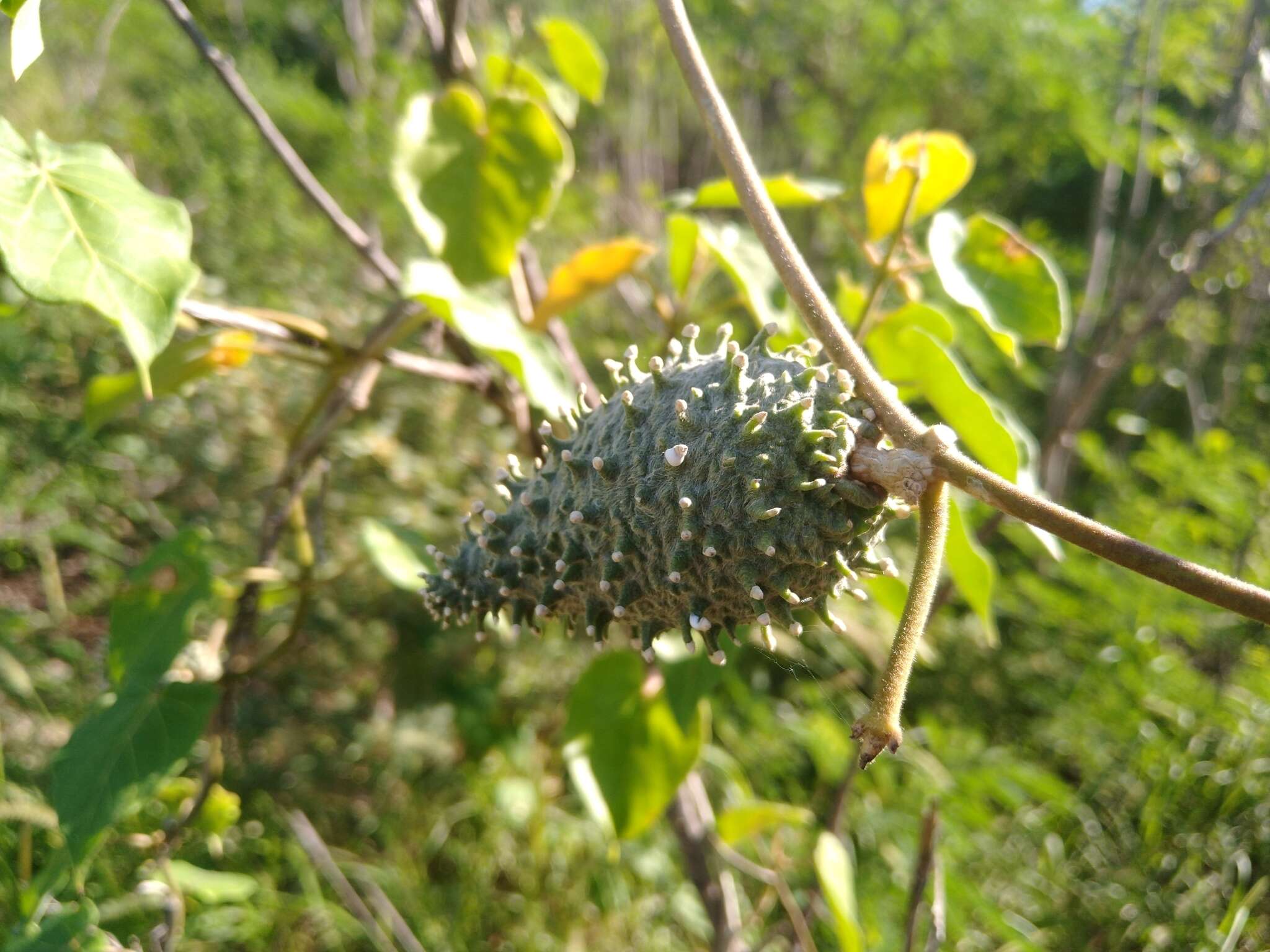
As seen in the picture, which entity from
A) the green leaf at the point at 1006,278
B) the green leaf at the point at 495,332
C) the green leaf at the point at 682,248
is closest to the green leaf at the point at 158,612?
the green leaf at the point at 495,332

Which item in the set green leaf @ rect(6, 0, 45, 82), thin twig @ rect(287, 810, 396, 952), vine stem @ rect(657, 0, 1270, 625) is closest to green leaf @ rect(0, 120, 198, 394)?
green leaf @ rect(6, 0, 45, 82)

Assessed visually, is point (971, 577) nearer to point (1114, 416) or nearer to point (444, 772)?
point (444, 772)

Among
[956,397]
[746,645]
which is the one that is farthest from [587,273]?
[746,645]

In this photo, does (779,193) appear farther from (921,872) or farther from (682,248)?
(921,872)

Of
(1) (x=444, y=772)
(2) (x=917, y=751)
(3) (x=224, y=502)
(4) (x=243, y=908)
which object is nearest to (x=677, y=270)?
(2) (x=917, y=751)

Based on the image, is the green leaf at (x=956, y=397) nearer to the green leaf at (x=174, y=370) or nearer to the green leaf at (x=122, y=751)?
the green leaf at (x=174, y=370)

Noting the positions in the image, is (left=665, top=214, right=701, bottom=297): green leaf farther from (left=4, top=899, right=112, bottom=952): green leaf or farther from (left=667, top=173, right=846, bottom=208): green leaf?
(left=4, top=899, right=112, bottom=952): green leaf
